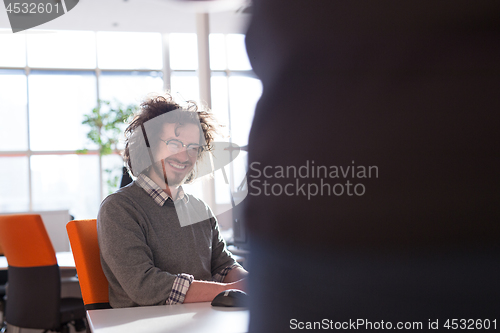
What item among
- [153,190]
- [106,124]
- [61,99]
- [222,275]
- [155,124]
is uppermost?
[61,99]

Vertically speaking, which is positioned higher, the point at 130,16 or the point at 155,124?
the point at 130,16

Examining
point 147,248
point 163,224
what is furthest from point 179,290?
point 163,224

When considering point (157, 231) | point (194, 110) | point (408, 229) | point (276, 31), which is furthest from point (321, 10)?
point (194, 110)

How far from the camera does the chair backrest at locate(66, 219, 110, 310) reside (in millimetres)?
1439

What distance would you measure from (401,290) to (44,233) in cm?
262

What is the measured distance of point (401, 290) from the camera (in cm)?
33

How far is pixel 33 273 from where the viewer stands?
2568 mm

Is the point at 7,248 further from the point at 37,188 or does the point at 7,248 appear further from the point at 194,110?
the point at 37,188

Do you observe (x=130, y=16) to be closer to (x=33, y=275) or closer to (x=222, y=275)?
(x=33, y=275)

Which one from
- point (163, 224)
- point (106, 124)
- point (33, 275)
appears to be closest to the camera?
point (163, 224)

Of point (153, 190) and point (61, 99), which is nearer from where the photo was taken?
point (153, 190)

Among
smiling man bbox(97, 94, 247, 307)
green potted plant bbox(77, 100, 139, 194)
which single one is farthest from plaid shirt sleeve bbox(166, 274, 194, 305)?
green potted plant bbox(77, 100, 139, 194)

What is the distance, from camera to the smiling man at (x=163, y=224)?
132 centimetres

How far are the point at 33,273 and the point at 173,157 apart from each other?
147 centimetres
